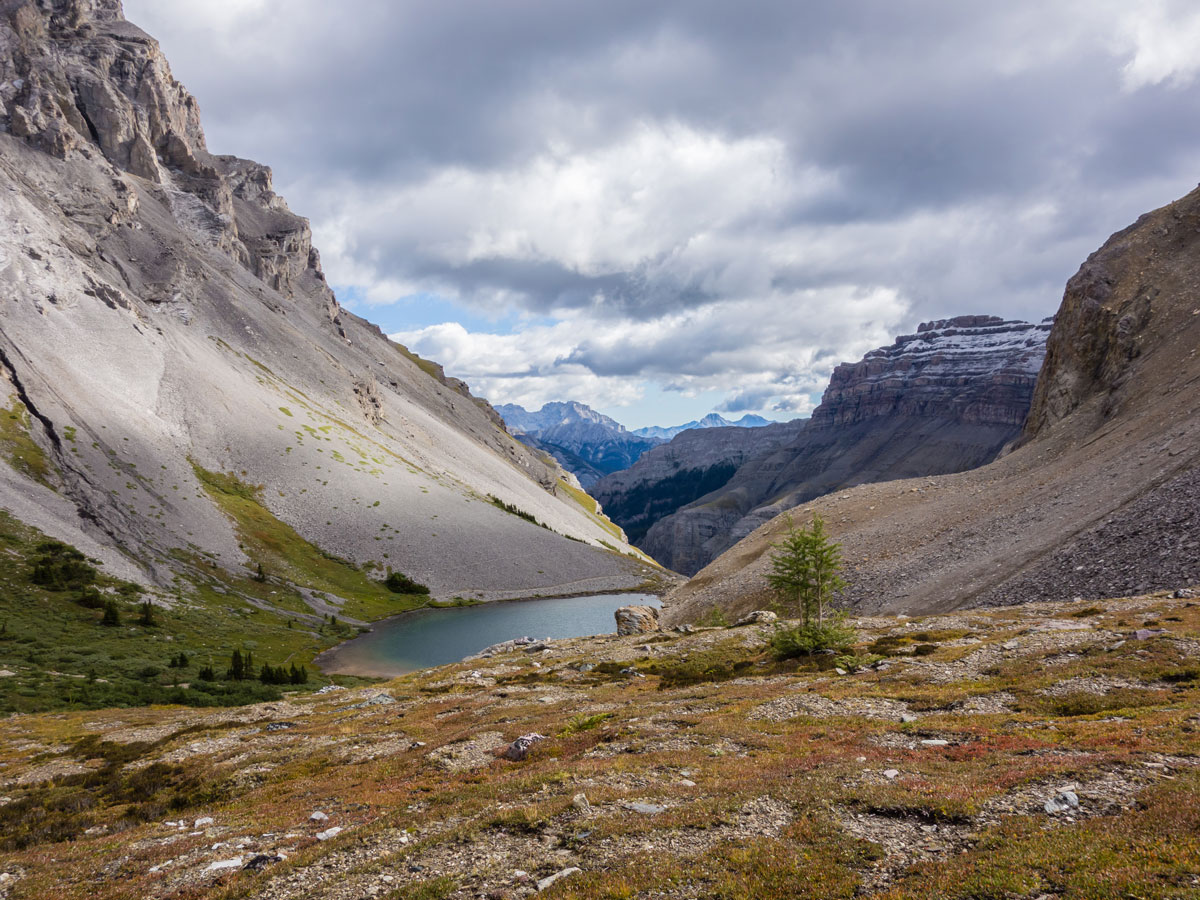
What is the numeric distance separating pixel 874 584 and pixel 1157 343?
53087 millimetres

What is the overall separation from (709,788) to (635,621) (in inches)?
1911

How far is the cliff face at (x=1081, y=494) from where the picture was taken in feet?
134

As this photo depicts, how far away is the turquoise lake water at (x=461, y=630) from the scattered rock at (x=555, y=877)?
6650cm

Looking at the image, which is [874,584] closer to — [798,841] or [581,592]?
[798,841]

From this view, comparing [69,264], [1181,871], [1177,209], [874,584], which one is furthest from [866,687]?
[69,264]

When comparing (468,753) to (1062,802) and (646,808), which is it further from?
(1062,802)

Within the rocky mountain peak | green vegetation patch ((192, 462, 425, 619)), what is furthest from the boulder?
the rocky mountain peak

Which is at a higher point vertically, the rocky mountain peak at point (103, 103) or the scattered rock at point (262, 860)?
the rocky mountain peak at point (103, 103)

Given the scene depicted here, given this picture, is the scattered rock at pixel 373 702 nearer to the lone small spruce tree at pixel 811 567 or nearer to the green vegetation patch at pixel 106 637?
the green vegetation patch at pixel 106 637

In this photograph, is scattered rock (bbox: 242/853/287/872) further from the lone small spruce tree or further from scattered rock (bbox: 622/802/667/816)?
the lone small spruce tree

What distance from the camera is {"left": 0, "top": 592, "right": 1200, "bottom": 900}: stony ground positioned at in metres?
10.6

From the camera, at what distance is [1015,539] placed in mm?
49406

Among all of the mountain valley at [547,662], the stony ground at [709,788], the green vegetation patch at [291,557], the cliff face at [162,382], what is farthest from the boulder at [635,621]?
the cliff face at [162,382]

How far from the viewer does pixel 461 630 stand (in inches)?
3809
